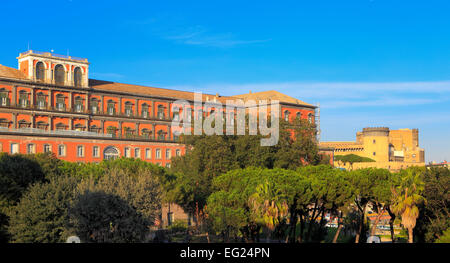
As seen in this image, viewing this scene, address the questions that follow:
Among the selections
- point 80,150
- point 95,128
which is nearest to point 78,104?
point 95,128

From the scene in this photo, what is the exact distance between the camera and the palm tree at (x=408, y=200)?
4178 cm

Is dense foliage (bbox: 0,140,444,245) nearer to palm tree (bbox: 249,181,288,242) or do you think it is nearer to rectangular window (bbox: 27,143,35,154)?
palm tree (bbox: 249,181,288,242)

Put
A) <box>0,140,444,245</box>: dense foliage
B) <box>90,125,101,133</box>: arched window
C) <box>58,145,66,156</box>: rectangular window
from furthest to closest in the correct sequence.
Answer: <box>90,125,101,133</box>: arched window → <box>58,145,66,156</box>: rectangular window → <box>0,140,444,245</box>: dense foliage

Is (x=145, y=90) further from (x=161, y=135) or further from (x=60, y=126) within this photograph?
(x=60, y=126)

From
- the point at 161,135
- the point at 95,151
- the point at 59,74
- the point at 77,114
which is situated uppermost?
the point at 59,74

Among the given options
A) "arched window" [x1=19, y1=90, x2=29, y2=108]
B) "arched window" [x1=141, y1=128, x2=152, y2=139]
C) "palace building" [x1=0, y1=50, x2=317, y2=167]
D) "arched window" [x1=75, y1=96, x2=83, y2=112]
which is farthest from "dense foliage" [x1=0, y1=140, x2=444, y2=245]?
"arched window" [x1=141, y1=128, x2=152, y2=139]

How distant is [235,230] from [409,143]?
149791 millimetres

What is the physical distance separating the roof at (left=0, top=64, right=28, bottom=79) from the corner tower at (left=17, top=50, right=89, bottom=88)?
724mm

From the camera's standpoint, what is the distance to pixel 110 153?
3339 inches

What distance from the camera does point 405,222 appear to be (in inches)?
1644

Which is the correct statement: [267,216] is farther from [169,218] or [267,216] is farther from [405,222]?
[169,218]

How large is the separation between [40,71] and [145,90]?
20.9 metres

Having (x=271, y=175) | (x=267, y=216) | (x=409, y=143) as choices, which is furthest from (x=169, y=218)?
(x=409, y=143)

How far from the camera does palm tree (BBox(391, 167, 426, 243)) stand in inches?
1645
